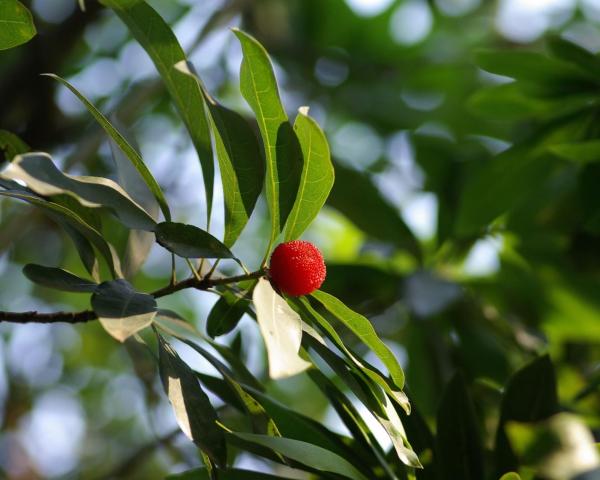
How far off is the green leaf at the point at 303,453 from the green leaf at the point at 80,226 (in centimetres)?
21

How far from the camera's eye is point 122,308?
2.27 ft

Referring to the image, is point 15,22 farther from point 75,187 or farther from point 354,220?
point 354,220

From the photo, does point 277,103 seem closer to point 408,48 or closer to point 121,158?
point 121,158

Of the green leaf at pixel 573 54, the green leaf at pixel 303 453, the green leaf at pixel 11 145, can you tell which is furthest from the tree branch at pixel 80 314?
the green leaf at pixel 573 54

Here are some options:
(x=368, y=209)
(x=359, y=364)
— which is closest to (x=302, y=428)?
(x=359, y=364)

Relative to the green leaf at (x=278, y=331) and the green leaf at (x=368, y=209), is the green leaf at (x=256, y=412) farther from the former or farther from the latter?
the green leaf at (x=368, y=209)

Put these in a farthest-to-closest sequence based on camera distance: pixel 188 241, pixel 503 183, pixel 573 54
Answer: pixel 503 183 < pixel 573 54 < pixel 188 241

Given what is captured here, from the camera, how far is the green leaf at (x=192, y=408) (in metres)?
0.74

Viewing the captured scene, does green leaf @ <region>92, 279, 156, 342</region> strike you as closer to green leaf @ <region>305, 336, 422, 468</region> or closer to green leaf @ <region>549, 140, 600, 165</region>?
green leaf @ <region>305, 336, 422, 468</region>

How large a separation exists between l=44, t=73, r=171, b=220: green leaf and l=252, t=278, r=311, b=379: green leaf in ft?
0.49

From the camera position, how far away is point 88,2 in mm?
1833

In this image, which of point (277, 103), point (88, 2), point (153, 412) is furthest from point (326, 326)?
point (88, 2)

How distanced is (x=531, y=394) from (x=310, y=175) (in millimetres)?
458

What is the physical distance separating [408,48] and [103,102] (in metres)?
0.90
